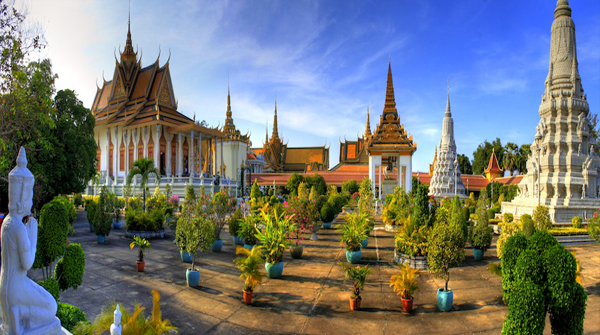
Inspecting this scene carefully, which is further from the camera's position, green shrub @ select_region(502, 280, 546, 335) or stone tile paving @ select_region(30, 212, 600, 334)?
stone tile paving @ select_region(30, 212, 600, 334)

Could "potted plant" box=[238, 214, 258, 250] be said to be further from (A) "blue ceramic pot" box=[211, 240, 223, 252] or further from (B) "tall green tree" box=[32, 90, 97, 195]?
(B) "tall green tree" box=[32, 90, 97, 195]

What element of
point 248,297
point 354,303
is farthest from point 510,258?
point 248,297

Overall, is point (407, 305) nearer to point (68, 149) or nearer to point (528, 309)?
point (528, 309)

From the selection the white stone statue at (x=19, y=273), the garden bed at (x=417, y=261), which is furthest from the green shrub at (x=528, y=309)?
the garden bed at (x=417, y=261)

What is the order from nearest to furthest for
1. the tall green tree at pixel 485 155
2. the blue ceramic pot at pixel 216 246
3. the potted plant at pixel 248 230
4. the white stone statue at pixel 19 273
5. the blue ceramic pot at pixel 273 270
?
the white stone statue at pixel 19 273, the blue ceramic pot at pixel 273 270, the potted plant at pixel 248 230, the blue ceramic pot at pixel 216 246, the tall green tree at pixel 485 155

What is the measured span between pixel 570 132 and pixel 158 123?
30314mm

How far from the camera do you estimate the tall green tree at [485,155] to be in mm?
52094

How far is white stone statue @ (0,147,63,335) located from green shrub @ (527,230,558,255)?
542 cm

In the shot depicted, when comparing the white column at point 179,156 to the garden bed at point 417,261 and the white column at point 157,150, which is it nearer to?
the white column at point 157,150

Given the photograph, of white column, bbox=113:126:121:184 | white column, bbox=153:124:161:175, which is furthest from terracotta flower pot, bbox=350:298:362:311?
white column, bbox=113:126:121:184

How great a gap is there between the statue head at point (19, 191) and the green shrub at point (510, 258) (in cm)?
535

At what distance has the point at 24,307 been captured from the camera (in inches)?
124

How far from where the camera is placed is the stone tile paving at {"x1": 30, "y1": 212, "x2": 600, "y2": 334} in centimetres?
568

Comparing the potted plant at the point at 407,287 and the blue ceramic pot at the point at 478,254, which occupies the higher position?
the potted plant at the point at 407,287
